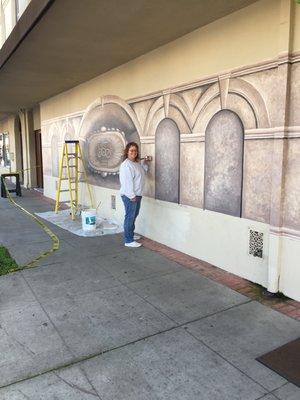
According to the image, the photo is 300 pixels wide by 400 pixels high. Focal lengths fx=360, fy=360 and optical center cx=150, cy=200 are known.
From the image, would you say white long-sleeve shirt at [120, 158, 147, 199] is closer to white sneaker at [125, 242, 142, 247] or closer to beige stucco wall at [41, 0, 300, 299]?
beige stucco wall at [41, 0, 300, 299]

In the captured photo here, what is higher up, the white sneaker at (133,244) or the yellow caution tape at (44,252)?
the white sneaker at (133,244)

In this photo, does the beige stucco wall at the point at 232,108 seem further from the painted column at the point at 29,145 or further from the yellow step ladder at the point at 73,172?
the painted column at the point at 29,145

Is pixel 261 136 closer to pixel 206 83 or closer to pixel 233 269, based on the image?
pixel 206 83

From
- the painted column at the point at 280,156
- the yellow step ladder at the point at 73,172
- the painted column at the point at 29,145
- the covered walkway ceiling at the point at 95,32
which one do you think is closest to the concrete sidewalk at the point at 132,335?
the painted column at the point at 280,156

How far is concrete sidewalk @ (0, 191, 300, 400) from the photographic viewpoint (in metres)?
2.59

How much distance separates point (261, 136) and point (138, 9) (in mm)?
2067

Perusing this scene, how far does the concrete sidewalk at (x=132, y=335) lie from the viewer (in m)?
2.59

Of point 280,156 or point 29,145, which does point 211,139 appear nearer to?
point 280,156

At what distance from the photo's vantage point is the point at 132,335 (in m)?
3.28

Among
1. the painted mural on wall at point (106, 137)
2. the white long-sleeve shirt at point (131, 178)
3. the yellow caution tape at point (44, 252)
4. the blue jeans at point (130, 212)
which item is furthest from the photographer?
the painted mural on wall at point (106, 137)

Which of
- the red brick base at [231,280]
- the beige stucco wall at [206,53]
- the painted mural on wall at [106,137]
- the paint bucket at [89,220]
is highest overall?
the beige stucco wall at [206,53]

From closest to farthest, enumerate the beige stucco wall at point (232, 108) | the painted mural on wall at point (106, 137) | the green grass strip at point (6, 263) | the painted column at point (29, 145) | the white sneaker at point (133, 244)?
the beige stucco wall at point (232, 108), the green grass strip at point (6, 263), the white sneaker at point (133, 244), the painted mural on wall at point (106, 137), the painted column at point (29, 145)

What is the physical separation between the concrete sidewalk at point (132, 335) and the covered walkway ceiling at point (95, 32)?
128 inches

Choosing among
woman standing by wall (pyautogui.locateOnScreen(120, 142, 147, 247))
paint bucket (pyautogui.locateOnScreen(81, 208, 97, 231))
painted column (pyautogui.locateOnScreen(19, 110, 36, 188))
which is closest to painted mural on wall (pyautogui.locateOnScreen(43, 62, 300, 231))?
woman standing by wall (pyautogui.locateOnScreen(120, 142, 147, 247))
